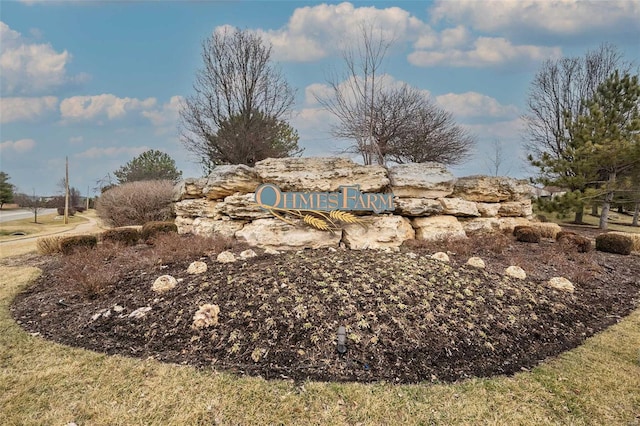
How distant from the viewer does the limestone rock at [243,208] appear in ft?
20.9

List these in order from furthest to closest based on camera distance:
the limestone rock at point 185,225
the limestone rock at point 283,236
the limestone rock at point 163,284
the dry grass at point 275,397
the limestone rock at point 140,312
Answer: the limestone rock at point 185,225 < the limestone rock at point 283,236 < the limestone rock at point 163,284 < the limestone rock at point 140,312 < the dry grass at point 275,397

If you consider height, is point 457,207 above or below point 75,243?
above

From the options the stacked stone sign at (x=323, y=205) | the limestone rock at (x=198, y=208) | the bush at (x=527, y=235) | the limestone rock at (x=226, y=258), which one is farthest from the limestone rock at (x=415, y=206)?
the limestone rock at (x=198, y=208)

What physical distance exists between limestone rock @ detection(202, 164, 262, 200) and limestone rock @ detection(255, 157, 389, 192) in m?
0.24

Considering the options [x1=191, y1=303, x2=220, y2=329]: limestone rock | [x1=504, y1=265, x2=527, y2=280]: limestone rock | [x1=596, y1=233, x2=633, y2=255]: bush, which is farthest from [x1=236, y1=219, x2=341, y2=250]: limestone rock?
[x1=596, y1=233, x2=633, y2=255]: bush

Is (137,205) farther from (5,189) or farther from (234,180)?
(5,189)

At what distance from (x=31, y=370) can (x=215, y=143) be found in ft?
39.4

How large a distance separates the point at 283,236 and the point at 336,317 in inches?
123

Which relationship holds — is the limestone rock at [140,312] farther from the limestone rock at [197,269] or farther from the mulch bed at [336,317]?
the limestone rock at [197,269]

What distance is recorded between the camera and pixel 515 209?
8523mm

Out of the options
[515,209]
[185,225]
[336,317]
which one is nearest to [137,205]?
[185,225]

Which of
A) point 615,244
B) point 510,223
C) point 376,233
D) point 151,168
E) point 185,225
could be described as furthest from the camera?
point 151,168

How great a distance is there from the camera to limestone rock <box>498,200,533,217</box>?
8484mm

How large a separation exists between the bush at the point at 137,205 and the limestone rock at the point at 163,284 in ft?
23.2
